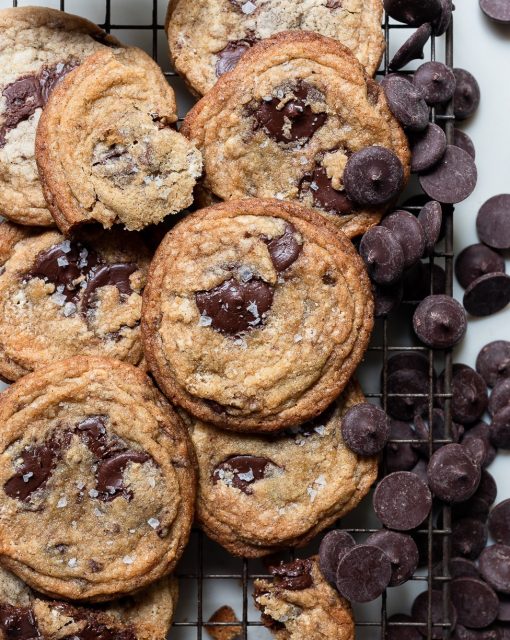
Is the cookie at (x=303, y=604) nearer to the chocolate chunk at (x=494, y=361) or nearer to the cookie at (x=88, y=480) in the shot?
the cookie at (x=88, y=480)

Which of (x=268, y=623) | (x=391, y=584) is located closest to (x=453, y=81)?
(x=391, y=584)

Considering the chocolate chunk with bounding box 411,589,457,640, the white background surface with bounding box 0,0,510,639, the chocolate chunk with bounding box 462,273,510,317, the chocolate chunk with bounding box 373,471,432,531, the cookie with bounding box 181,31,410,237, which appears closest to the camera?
the cookie with bounding box 181,31,410,237

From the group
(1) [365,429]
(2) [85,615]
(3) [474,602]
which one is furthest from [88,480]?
(3) [474,602]

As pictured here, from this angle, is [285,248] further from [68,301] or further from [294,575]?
[294,575]

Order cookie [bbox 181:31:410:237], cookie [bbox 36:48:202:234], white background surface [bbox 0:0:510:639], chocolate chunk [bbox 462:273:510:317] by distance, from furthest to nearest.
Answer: white background surface [bbox 0:0:510:639] → chocolate chunk [bbox 462:273:510:317] → cookie [bbox 181:31:410:237] → cookie [bbox 36:48:202:234]

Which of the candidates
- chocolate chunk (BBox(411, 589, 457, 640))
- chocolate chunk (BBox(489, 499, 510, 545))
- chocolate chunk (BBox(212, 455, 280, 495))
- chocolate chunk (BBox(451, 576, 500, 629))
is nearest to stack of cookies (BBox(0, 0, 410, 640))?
chocolate chunk (BBox(212, 455, 280, 495))

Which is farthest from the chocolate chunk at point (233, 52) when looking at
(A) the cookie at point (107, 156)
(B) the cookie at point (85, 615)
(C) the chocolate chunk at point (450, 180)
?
(B) the cookie at point (85, 615)

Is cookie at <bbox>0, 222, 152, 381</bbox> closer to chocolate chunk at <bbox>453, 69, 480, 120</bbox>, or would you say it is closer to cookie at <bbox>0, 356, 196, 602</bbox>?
cookie at <bbox>0, 356, 196, 602</bbox>
